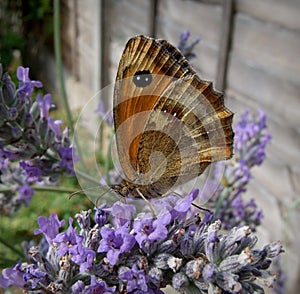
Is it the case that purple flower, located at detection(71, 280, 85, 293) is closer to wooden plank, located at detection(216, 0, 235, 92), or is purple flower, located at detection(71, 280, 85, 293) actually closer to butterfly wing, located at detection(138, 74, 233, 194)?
butterfly wing, located at detection(138, 74, 233, 194)

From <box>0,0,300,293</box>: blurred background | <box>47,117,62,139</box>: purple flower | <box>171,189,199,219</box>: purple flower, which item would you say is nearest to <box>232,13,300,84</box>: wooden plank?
<box>0,0,300,293</box>: blurred background

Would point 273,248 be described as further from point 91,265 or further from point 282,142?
point 282,142

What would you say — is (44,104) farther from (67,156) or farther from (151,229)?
(151,229)

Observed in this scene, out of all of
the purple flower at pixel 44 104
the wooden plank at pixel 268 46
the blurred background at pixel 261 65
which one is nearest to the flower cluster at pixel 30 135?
the purple flower at pixel 44 104

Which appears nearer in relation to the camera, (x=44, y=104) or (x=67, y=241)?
(x=67, y=241)

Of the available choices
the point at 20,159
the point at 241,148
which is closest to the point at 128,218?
the point at 20,159

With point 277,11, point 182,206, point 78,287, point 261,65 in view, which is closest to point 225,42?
point 261,65

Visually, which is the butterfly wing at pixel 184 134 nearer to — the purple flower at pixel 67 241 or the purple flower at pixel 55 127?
the purple flower at pixel 67 241
